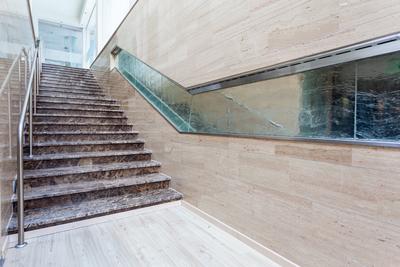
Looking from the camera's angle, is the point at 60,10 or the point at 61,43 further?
the point at 61,43

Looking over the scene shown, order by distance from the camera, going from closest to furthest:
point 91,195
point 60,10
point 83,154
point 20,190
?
1. point 20,190
2. point 91,195
3. point 83,154
4. point 60,10

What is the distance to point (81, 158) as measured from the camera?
2658 mm

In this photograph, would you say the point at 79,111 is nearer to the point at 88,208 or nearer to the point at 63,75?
the point at 88,208

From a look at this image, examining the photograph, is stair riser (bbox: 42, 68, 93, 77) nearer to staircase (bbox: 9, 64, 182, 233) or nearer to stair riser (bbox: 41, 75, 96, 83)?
stair riser (bbox: 41, 75, 96, 83)

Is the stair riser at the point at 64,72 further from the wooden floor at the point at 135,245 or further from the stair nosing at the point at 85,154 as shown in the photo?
the wooden floor at the point at 135,245

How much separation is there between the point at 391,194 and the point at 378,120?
33cm

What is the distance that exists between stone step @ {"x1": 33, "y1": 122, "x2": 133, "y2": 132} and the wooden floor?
1659 millimetres

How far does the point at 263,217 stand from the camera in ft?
5.21

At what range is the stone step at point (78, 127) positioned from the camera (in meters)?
3.00

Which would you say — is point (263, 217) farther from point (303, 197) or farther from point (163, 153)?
point (163, 153)

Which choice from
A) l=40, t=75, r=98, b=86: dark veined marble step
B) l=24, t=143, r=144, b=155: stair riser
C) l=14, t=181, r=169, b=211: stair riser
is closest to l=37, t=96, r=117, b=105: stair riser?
l=40, t=75, r=98, b=86: dark veined marble step

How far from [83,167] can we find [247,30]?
7.16ft

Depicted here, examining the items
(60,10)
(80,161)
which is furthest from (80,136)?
(60,10)

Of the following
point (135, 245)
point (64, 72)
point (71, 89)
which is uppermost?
point (64, 72)
